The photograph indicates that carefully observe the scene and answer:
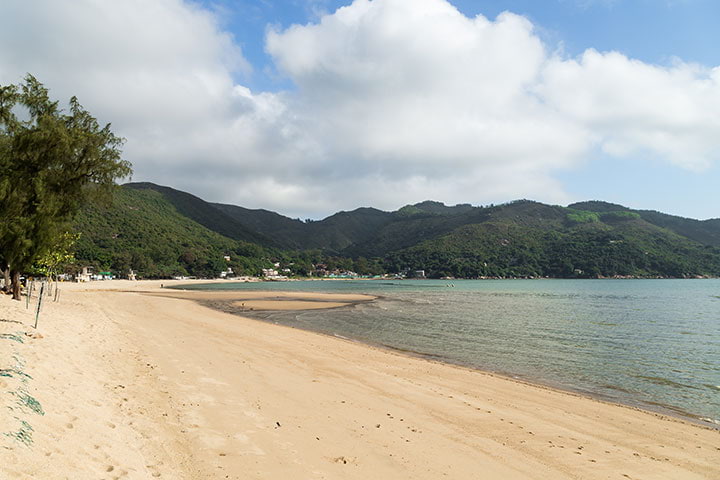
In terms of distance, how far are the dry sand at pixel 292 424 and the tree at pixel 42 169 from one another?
10.5m

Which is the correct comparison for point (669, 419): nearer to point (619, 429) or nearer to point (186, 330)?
point (619, 429)

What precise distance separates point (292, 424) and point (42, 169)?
83.6 feet

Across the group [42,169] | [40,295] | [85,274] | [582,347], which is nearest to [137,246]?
[85,274]

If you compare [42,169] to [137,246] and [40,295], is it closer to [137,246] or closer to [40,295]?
[40,295]

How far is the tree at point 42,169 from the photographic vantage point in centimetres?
2278

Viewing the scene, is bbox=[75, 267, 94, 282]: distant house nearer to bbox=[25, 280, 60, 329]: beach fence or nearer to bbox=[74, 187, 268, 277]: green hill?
bbox=[74, 187, 268, 277]: green hill

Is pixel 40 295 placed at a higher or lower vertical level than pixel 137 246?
lower

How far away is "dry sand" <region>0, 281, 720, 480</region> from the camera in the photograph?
6.21 m

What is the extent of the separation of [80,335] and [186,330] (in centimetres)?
798

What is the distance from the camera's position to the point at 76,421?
21.8 feet

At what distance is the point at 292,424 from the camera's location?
887 centimetres

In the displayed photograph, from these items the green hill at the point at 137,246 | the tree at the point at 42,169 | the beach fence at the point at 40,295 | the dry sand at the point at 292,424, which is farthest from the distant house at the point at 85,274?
the dry sand at the point at 292,424

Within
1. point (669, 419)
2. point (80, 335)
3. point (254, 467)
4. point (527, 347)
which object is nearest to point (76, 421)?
point (254, 467)

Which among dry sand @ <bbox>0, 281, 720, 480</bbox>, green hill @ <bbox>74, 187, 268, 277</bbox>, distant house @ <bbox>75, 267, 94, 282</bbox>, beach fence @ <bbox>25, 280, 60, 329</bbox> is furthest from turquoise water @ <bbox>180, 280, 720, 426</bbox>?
green hill @ <bbox>74, 187, 268, 277</bbox>
